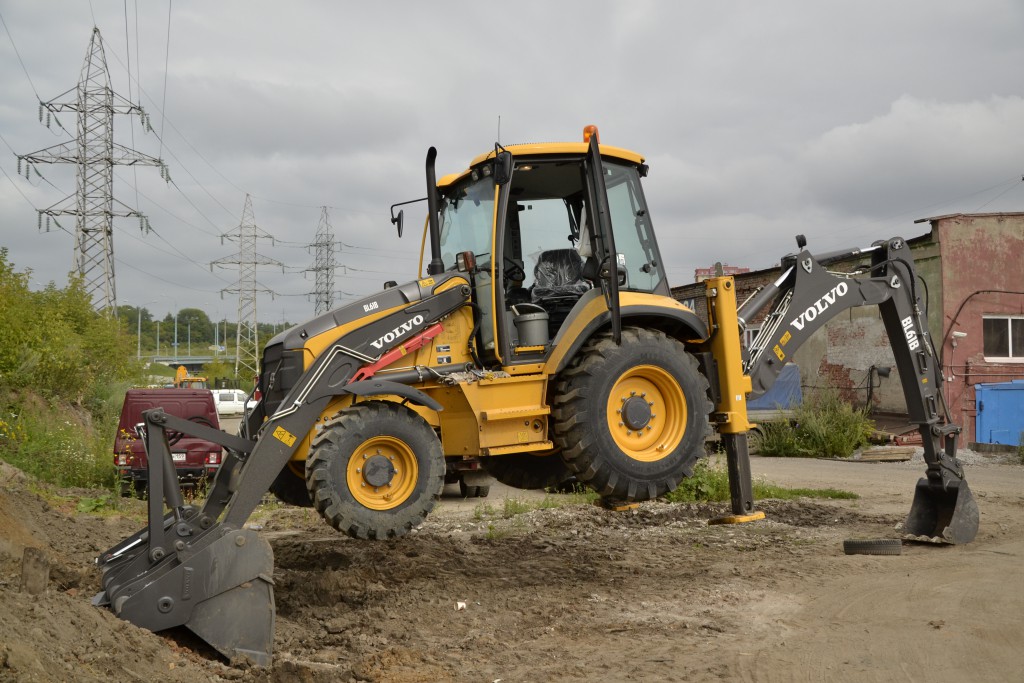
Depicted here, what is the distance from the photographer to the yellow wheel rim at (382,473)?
5.85 metres

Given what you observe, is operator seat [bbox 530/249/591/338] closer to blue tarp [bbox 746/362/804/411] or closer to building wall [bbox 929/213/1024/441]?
building wall [bbox 929/213/1024/441]

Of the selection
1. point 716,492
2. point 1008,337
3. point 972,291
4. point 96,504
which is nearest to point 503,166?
point 716,492

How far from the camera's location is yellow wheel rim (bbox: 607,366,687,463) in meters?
6.69

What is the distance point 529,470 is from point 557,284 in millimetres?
1687

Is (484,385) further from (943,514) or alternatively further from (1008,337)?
(1008,337)

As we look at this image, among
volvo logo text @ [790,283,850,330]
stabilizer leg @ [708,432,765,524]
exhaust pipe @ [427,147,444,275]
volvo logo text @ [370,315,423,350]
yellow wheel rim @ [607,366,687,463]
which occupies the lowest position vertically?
stabilizer leg @ [708,432,765,524]

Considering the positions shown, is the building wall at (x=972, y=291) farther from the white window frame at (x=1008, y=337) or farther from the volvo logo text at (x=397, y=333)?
the volvo logo text at (x=397, y=333)

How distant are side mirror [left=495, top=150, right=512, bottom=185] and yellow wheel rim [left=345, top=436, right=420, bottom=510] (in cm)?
196

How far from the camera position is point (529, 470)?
7895mm

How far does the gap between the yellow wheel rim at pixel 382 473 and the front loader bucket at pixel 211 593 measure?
0.70 m

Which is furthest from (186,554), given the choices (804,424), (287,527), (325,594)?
(804,424)

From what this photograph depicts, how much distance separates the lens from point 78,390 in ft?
76.9

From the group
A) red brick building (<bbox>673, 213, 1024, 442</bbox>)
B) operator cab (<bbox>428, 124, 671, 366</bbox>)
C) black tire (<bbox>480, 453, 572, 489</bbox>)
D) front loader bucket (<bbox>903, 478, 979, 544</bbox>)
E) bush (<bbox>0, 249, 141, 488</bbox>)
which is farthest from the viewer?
red brick building (<bbox>673, 213, 1024, 442</bbox>)

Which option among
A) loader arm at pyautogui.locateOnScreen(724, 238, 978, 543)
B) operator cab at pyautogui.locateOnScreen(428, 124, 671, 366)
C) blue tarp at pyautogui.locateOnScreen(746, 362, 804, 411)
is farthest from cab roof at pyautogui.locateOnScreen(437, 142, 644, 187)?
blue tarp at pyautogui.locateOnScreen(746, 362, 804, 411)
